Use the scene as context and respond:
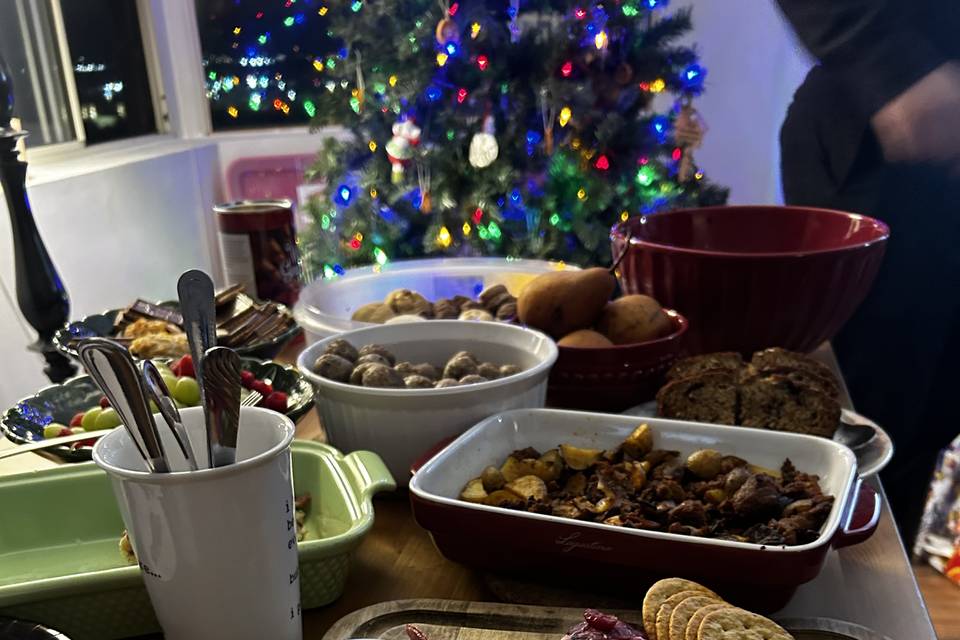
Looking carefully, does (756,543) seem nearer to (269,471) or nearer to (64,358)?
(269,471)

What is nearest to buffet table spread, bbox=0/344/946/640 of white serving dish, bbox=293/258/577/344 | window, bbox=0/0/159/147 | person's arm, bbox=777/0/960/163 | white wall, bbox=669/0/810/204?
white serving dish, bbox=293/258/577/344

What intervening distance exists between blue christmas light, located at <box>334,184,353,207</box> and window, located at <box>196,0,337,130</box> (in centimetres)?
54

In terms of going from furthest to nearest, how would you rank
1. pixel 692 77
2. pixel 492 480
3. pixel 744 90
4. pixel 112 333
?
pixel 744 90 → pixel 692 77 → pixel 112 333 → pixel 492 480

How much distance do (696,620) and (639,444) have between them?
23 cm

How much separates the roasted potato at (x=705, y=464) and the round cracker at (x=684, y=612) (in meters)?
0.16

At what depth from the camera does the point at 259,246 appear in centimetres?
114

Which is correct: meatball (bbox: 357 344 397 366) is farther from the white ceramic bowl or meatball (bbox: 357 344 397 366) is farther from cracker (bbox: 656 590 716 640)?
cracker (bbox: 656 590 716 640)

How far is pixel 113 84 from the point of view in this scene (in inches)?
89.7

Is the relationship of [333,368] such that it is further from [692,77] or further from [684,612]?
[692,77]

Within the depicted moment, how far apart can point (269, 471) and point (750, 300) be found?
0.64m

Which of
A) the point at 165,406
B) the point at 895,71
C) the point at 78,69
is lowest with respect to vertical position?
the point at 165,406

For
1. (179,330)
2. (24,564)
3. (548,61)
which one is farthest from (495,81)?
(24,564)

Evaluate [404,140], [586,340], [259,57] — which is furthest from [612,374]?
[259,57]

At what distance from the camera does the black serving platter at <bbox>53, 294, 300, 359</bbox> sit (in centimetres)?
95
